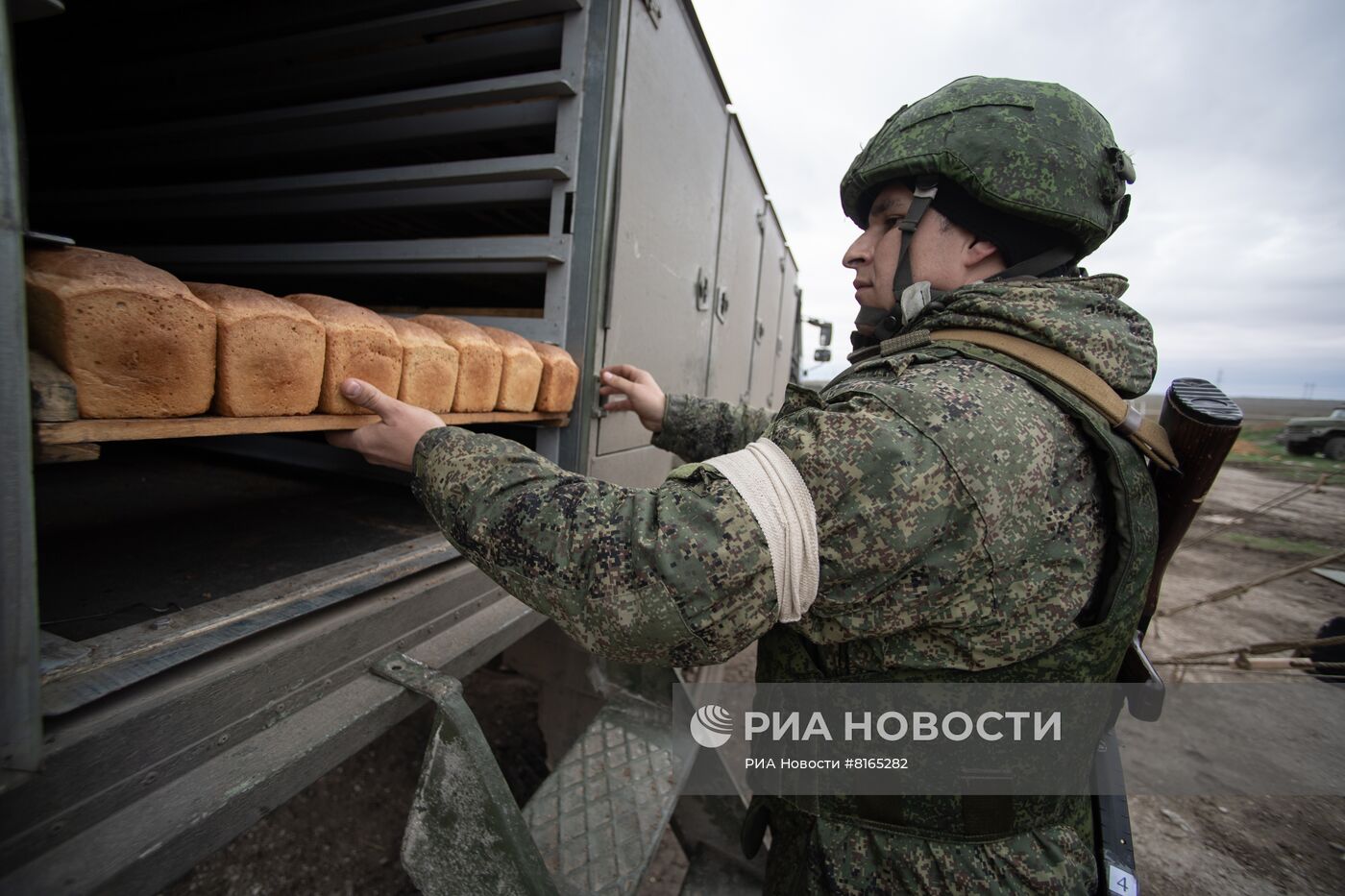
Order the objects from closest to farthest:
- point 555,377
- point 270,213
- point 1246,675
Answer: point 555,377
point 270,213
point 1246,675

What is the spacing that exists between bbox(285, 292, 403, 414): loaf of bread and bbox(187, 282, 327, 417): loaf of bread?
32 mm

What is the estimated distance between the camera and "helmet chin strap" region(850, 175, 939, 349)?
144cm

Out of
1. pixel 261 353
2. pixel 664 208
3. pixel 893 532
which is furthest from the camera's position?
pixel 664 208

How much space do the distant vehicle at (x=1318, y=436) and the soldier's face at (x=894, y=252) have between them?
62.2ft

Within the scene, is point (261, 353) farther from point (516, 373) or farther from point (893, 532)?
point (893, 532)

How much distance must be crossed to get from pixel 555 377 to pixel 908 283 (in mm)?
1138

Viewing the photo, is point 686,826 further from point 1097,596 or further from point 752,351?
point 752,351

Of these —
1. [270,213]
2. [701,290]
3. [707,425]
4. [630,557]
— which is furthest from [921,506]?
[270,213]

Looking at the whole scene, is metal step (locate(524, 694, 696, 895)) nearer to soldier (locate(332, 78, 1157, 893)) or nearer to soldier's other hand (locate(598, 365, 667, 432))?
soldier (locate(332, 78, 1157, 893))

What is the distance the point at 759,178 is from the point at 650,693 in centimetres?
393

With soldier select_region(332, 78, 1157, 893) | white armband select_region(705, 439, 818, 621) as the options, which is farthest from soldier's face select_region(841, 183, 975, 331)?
white armband select_region(705, 439, 818, 621)

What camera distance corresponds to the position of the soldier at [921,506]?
1019 millimetres

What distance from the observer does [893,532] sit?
3.28 feet

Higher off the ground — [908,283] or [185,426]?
[908,283]
